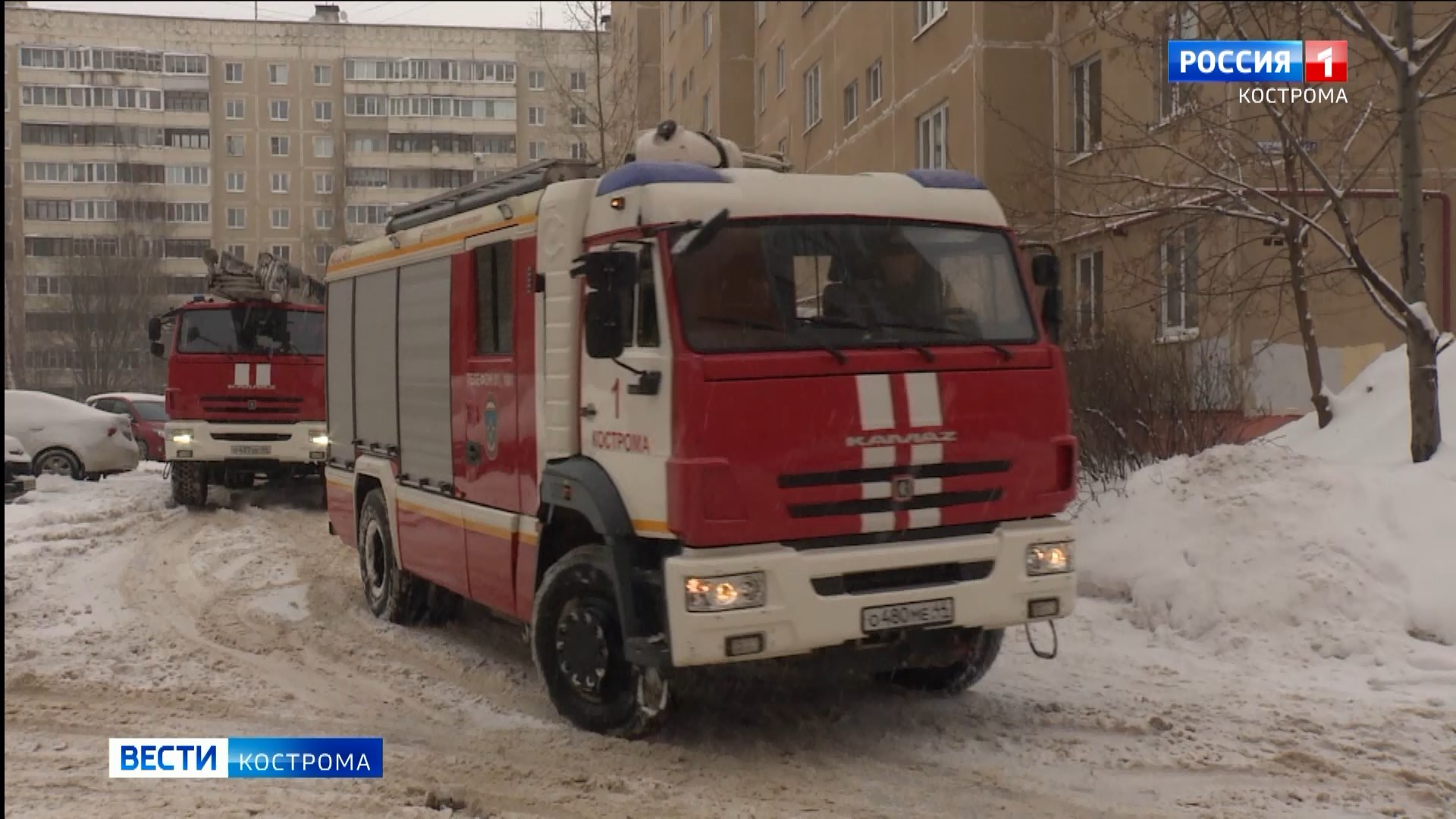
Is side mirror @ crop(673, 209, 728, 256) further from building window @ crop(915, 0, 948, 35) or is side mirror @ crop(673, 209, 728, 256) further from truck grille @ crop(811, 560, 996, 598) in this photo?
building window @ crop(915, 0, 948, 35)

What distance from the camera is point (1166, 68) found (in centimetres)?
1111

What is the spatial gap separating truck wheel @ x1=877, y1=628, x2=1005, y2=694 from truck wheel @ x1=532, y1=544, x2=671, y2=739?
142 cm

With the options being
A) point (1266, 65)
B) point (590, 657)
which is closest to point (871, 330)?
point (590, 657)

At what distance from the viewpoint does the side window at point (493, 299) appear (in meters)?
6.75

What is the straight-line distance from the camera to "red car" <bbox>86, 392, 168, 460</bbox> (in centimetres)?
2547

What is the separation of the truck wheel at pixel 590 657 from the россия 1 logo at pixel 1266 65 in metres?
7.22

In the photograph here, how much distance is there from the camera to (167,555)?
39.4 feet

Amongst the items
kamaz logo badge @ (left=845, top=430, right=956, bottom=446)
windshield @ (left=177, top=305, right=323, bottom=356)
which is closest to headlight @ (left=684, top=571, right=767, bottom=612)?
kamaz logo badge @ (left=845, top=430, right=956, bottom=446)

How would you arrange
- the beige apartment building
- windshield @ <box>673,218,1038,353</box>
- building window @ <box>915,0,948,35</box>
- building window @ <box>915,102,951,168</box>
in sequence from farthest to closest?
1. building window @ <box>915,0,948,35</box>
2. building window @ <box>915,102,951,168</box>
3. the beige apartment building
4. windshield @ <box>673,218,1038,353</box>

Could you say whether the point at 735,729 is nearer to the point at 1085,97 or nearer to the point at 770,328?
the point at 770,328

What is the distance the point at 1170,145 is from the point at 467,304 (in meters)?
6.38

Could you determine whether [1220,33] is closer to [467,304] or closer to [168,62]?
[467,304]

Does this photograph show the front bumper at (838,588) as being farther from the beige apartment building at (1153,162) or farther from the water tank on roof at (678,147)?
the beige apartment building at (1153,162)

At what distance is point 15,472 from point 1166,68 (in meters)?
13.3
